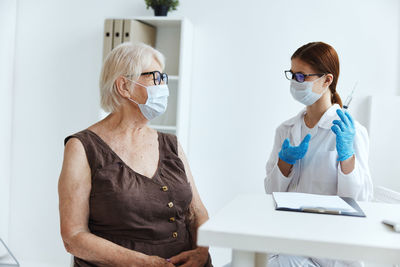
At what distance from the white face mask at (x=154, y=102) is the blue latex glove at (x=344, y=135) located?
63cm

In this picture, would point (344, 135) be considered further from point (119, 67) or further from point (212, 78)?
point (212, 78)

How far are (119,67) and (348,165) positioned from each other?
900mm

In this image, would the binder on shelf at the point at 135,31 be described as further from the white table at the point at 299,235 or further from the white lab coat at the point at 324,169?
the white table at the point at 299,235

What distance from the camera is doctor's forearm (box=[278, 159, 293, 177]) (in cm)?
197

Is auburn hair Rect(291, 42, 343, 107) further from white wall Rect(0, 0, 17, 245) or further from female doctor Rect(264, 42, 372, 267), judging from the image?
white wall Rect(0, 0, 17, 245)

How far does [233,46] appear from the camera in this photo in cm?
296

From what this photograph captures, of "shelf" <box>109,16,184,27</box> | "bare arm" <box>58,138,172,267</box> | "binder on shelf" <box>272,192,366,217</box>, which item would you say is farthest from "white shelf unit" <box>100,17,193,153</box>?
"binder on shelf" <box>272,192,366,217</box>

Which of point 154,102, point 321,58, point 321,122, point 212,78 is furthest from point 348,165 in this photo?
point 212,78

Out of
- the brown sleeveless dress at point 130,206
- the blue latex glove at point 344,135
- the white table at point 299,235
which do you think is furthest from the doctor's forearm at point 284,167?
the white table at point 299,235

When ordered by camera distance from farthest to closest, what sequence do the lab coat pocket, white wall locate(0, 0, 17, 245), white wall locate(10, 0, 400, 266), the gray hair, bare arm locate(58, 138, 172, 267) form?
white wall locate(0, 0, 17, 245) < white wall locate(10, 0, 400, 266) < the lab coat pocket < the gray hair < bare arm locate(58, 138, 172, 267)

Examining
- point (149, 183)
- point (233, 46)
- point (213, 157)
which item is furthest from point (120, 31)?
point (149, 183)

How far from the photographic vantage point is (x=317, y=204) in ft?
4.12

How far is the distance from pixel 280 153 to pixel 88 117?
5.43 feet

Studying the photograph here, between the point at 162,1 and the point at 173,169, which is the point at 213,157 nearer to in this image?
the point at 162,1
